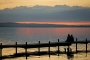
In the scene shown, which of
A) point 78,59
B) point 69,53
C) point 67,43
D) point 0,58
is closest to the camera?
point 78,59

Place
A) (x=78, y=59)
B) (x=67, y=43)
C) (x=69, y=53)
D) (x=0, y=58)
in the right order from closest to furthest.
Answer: (x=78, y=59) < (x=0, y=58) < (x=69, y=53) < (x=67, y=43)

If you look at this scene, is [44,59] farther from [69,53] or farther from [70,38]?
[70,38]

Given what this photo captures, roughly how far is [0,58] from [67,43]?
1103 centimetres

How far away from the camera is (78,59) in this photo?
93.5 ft

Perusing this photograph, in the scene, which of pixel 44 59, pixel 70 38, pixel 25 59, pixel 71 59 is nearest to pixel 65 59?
pixel 71 59

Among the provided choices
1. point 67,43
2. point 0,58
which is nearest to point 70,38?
point 67,43

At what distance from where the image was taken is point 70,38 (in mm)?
38938

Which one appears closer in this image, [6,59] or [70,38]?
[6,59]

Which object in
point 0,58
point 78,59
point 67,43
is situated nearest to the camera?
point 78,59

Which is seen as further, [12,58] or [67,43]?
[67,43]

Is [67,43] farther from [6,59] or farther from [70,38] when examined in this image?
[6,59]

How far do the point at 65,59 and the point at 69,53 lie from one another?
5.52 meters

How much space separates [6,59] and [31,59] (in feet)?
10.1

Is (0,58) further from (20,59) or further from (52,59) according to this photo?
(52,59)
